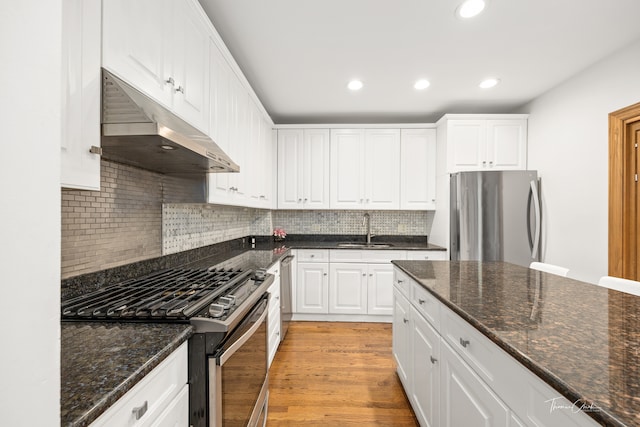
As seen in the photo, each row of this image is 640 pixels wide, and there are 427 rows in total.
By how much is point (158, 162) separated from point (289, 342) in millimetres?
2189

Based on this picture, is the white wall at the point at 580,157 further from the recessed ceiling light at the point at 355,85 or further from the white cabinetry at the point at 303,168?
the white cabinetry at the point at 303,168

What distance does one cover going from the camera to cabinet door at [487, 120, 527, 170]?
3471 mm

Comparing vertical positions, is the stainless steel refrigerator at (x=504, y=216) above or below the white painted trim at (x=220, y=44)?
below

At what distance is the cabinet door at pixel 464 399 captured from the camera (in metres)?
0.90

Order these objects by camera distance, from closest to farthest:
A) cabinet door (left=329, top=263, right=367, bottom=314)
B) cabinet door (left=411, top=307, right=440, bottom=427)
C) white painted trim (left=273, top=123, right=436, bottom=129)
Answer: cabinet door (left=411, top=307, right=440, bottom=427), cabinet door (left=329, top=263, right=367, bottom=314), white painted trim (left=273, top=123, right=436, bottom=129)

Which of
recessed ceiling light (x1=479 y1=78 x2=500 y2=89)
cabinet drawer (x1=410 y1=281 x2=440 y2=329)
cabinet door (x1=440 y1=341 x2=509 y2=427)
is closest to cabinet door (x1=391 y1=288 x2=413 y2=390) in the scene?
cabinet drawer (x1=410 y1=281 x2=440 y2=329)

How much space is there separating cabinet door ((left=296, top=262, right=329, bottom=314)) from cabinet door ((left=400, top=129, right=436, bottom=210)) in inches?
53.6

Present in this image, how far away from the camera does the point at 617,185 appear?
2.35m

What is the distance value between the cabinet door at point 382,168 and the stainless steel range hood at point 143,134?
8.35 ft

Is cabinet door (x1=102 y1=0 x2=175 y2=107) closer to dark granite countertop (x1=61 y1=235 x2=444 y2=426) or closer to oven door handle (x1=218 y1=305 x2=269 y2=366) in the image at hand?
dark granite countertop (x1=61 y1=235 x2=444 y2=426)

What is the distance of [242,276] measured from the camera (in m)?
1.69

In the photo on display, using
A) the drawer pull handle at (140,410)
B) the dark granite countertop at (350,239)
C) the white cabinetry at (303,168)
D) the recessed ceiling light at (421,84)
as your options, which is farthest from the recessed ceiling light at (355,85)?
the drawer pull handle at (140,410)

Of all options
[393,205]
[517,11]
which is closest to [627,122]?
[517,11]

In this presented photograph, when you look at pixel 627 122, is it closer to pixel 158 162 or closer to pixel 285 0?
pixel 285 0
